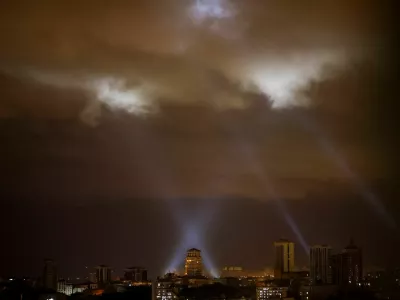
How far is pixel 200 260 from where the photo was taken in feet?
19.0

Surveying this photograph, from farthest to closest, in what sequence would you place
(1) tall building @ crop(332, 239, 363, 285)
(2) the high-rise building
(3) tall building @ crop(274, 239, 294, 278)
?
1. (2) the high-rise building
2. (3) tall building @ crop(274, 239, 294, 278)
3. (1) tall building @ crop(332, 239, 363, 285)

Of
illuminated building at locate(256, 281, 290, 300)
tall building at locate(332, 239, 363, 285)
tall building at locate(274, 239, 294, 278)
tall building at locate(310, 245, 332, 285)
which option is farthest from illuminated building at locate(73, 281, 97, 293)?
tall building at locate(332, 239, 363, 285)

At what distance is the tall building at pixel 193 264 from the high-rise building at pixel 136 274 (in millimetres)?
403

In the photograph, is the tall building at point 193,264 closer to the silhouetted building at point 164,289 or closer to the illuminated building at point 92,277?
the silhouetted building at point 164,289

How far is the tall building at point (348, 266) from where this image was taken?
15.8 feet

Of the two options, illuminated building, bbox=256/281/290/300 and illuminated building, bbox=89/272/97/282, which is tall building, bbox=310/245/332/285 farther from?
illuminated building, bbox=89/272/97/282

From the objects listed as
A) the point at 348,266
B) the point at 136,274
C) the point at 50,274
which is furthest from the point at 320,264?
the point at 50,274

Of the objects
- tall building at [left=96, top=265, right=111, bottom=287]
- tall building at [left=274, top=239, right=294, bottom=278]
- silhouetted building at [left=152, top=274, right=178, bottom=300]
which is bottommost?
silhouetted building at [left=152, top=274, right=178, bottom=300]

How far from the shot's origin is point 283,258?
Result: 546 centimetres

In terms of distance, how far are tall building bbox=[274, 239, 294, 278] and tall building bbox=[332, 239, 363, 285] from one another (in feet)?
1.12

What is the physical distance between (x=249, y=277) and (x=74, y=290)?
4.76 feet

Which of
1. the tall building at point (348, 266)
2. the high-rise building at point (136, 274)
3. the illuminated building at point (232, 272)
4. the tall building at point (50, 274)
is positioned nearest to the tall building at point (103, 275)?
the high-rise building at point (136, 274)

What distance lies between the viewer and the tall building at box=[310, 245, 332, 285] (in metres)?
5.27

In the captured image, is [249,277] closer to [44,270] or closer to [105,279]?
[105,279]
